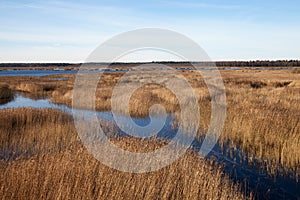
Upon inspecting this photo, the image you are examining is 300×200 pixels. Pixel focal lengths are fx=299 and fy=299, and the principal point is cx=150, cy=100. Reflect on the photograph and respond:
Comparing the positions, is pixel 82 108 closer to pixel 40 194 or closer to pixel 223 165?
pixel 223 165

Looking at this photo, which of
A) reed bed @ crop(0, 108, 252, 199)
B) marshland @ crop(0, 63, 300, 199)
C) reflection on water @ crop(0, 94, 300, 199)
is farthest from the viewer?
reflection on water @ crop(0, 94, 300, 199)

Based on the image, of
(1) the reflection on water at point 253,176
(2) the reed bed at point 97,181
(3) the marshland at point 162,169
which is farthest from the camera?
(1) the reflection on water at point 253,176

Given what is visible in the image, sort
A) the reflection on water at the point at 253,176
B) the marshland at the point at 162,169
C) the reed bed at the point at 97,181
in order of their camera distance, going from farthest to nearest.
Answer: the reflection on water at the point at 253,176 → the marshland at the point at 162,169 → the reed bed at the point at 97,181

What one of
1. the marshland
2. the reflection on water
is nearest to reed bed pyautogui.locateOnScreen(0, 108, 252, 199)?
the marshland

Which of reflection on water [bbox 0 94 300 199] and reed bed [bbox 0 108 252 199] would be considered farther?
reflection on water [bbox 0 94 300 199]

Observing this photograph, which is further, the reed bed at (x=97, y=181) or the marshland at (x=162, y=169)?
the marshland at (x=162, y=169)

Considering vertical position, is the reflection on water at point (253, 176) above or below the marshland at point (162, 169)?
below

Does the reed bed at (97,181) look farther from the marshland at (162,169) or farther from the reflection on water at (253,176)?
the reflection on water at (253,176)

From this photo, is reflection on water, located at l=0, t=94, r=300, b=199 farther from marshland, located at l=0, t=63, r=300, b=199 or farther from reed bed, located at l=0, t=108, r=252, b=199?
reed bed, located at l=0, t=108, r=252, b=199

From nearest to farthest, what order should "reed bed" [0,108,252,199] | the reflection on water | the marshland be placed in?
1. "reed bed" [0,108,252,199]
2. the marshland
3. the reflection on water

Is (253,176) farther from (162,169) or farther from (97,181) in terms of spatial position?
(97,181)

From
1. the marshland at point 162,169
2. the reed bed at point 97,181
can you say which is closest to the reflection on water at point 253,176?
the marshland at point 162,169

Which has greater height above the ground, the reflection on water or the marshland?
the marshland

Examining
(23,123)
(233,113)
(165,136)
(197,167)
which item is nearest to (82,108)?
(23,123)
